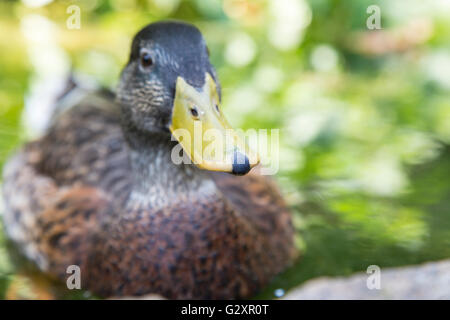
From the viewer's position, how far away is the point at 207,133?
334 cm

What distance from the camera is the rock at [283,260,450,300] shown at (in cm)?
366

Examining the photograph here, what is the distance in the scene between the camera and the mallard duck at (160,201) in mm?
3580

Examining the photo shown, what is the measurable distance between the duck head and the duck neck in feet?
0.31

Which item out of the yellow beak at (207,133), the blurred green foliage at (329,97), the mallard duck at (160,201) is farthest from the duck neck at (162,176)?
the blurred green foliage at (329,97)

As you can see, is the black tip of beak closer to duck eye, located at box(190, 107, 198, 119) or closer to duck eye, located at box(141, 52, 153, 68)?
duck eye, located at box(190, 107, 198, 119)

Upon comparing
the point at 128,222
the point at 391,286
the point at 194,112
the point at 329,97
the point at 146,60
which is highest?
the point at 329,97

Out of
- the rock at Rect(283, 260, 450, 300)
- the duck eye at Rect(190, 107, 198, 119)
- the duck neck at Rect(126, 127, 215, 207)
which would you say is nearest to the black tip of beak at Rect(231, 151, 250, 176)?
the duck eye at Rect(190, 107, 198, 119)

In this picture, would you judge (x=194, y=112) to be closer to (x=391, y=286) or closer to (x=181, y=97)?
(x=181, y=97)

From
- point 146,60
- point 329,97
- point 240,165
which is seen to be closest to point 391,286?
point 240,165

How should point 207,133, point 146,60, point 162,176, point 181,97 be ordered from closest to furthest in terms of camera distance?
point 207,133
point 181,97
point 146,60
point 162,176

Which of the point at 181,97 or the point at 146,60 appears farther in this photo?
the point at 146,60

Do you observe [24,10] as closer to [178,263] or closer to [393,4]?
[393,4]

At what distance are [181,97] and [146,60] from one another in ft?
1.24
